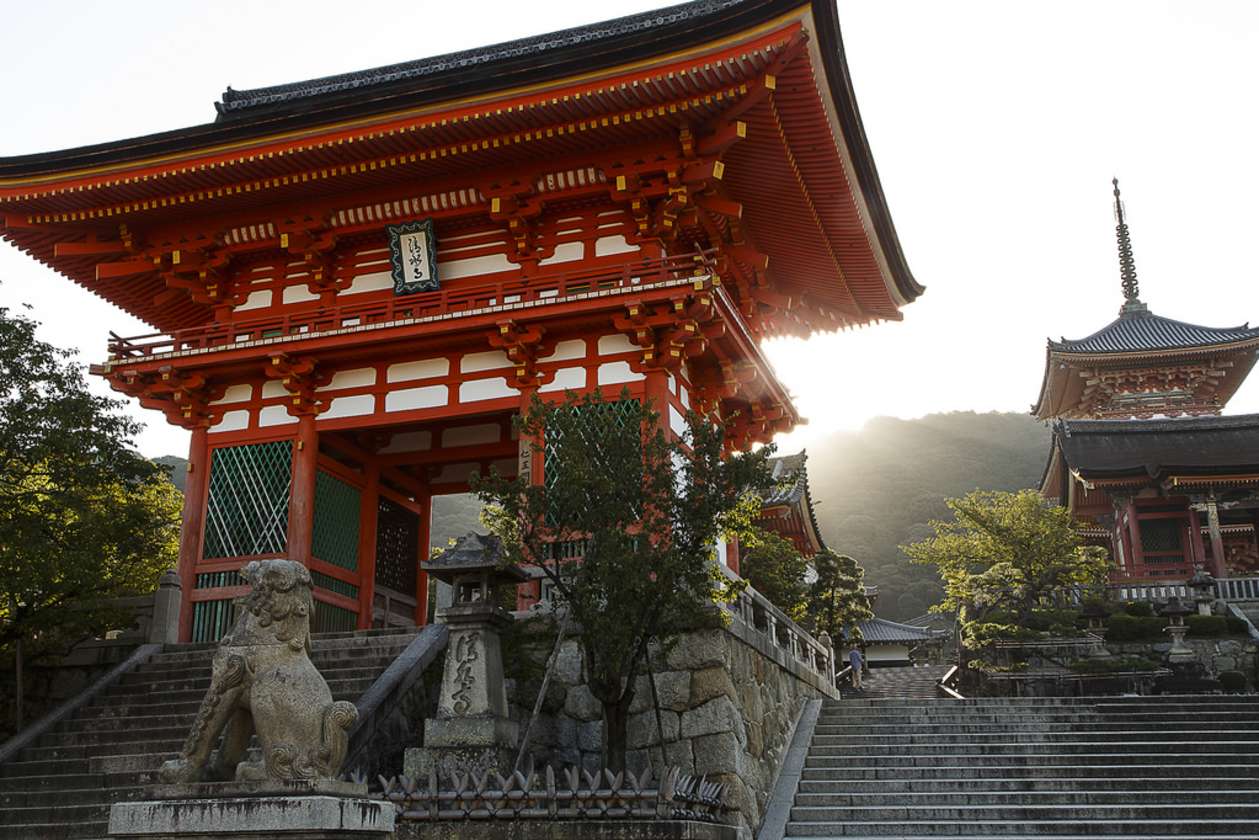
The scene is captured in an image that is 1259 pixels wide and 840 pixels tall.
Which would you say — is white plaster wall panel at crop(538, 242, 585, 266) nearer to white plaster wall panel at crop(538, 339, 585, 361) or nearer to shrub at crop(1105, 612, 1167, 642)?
white plaster wall panel at crop(538, 339, 585, 361)

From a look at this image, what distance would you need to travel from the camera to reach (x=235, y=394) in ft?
52.4

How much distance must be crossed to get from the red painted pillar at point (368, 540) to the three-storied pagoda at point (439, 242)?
5 centimetres

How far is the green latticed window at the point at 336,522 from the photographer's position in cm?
1588

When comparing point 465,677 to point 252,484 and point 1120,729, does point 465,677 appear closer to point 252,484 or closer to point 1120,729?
point 252,484

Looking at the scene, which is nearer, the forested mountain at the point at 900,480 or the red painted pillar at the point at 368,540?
the red painted pillar at the point at 368,540

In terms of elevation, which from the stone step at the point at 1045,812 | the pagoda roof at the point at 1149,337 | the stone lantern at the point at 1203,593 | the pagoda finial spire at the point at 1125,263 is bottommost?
the stone step at the point at 1045,812

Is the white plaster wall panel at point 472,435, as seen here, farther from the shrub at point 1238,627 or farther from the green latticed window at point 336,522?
the shrub at point 1238,627

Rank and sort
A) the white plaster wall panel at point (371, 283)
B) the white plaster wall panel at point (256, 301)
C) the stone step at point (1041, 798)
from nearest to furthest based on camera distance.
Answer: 1. the stone step at point (1041, 798)
2. the white plaster wall panel at point (371, 283)
3. the white plaster wall panel at point (256, 301)

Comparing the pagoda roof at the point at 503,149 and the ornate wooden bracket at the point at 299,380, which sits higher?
the pagoda roof at the point at 503,149

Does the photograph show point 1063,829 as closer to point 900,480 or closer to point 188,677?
point 188,677

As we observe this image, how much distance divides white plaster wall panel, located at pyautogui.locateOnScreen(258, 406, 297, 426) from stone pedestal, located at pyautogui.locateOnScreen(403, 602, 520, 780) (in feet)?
19.7

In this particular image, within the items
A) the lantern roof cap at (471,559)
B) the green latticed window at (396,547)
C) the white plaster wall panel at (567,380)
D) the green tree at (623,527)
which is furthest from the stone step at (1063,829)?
the green latticed window at (396,547)

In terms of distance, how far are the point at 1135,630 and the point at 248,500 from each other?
60.1 feet

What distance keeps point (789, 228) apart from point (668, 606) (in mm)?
8823
